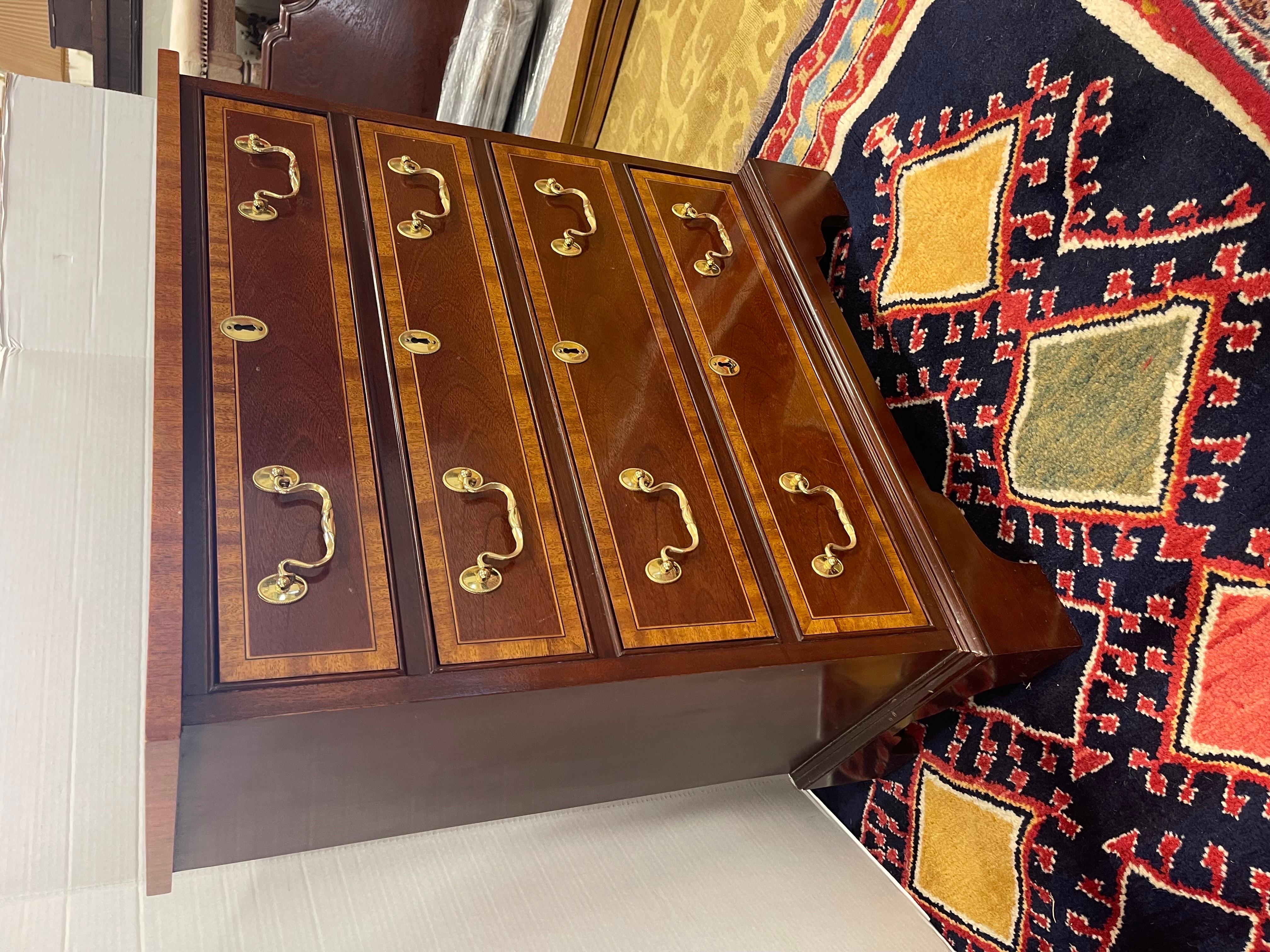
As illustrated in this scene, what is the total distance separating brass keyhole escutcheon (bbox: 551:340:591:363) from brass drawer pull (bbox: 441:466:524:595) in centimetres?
24

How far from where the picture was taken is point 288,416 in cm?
95

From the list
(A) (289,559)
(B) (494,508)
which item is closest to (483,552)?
(B) (494,508)

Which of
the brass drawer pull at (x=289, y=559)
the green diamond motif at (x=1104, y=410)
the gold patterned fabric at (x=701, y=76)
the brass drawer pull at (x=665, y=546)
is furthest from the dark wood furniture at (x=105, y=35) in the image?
the green diamond motif at (x=1104, y=410)

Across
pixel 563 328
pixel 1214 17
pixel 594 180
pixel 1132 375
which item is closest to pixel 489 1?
pixel 594 180

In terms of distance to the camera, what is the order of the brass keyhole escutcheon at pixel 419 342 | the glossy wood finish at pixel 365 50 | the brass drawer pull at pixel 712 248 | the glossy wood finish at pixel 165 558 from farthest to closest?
the glossy wood finish at pixel 365 50
the brass drawer pull at pixel 712 248
the brass keyhole escutcheon at pixel 419 342
the glossy wood finish at pixel 165 558

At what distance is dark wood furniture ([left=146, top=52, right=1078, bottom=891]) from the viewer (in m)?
0.83

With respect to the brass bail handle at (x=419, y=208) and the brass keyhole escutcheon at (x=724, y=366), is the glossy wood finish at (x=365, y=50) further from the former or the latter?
the brass keyhole escutcheon at (x=724, y=366)

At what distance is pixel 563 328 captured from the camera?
46.7 inches

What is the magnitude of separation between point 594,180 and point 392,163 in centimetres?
33

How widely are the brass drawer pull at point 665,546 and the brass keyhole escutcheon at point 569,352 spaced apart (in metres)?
0.19

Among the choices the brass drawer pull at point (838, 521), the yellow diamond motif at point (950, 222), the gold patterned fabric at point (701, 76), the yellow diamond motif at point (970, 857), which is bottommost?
the yellow diamond motif at point (970, 857)

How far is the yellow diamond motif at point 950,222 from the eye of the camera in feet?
4.18

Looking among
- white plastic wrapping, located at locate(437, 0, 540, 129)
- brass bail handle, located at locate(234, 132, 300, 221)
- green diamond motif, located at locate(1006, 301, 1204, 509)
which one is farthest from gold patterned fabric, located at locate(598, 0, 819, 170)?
brass bail handle, located at locate(234, 132, 300, 221)

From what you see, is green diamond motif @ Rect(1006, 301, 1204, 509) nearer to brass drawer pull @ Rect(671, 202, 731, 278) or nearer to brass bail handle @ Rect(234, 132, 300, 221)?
brass drawer pull @ Rect(671, 202, 731, 278)
